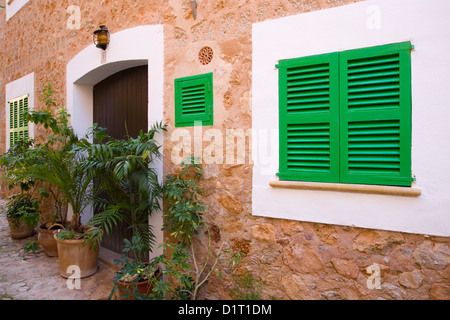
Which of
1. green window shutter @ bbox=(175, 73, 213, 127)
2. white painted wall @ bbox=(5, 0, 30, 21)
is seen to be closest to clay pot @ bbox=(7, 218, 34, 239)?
green window shutter @ bbox=(175, 73, 213, 127)

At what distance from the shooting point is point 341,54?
208 cm

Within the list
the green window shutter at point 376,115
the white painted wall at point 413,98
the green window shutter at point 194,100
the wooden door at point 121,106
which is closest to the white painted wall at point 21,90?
the wooden door at point 121,106

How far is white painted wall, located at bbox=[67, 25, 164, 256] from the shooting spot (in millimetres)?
2965

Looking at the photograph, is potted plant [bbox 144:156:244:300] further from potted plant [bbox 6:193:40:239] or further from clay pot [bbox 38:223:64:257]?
potted plant [bbox 6:193:40:239]

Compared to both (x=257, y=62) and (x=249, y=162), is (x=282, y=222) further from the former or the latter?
(x=257, y=62)

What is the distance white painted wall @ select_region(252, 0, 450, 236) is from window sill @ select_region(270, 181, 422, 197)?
39 millimetres

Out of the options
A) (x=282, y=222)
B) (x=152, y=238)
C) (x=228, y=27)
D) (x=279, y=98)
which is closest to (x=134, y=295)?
→ (x=152, y=238)

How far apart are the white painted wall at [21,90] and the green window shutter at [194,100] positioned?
3.69m

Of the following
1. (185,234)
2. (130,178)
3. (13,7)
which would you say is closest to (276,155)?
(185,234)

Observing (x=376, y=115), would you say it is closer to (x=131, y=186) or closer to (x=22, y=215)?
(x=131, y=186)

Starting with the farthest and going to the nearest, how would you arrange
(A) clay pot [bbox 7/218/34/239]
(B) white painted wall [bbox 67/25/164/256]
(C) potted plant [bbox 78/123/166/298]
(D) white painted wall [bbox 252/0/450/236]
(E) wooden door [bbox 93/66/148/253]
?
(A) clay pot [bbox 7/218/34/239] → (E) wooden door [bbox 93/66/148/253] → (B) white painted wall [bbox 67/25/164/256] → (C) potted plant [bbox 78/123/166/298] → (D) white painted wall [bbox 252/0/450/236]

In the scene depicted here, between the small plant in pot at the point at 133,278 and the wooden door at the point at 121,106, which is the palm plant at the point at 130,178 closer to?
the small plant in pot at the point at 133,278

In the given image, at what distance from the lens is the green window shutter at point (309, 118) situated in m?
2.11

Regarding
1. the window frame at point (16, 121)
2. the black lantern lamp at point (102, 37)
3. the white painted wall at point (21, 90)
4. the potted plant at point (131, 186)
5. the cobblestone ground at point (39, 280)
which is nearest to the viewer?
the potted plant at point (131, 186)
